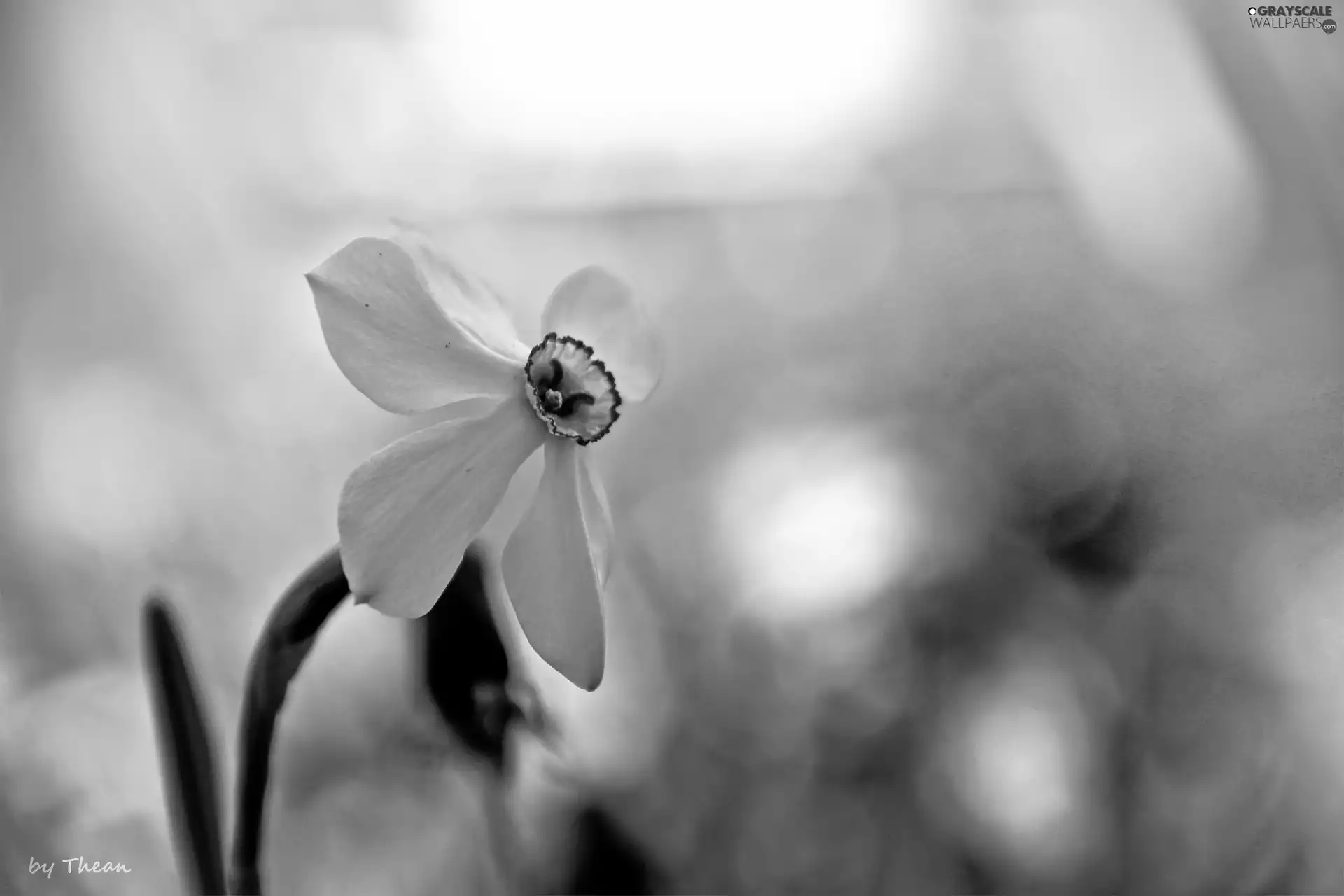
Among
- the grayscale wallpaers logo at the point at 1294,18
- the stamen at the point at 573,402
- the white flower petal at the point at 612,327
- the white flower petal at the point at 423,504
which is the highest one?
the grayscale wallpaers logo at the point at 1294,18

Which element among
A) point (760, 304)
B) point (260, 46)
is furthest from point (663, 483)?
point (260, 46)

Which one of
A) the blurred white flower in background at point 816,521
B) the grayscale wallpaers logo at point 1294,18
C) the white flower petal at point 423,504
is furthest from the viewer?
the blurred white flower in background at point 816,521

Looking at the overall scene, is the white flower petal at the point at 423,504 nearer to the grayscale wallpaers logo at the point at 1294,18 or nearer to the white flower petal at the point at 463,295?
the white flower petal at the point at 463,295

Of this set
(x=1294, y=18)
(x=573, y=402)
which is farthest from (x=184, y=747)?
(x=1294, y=18)

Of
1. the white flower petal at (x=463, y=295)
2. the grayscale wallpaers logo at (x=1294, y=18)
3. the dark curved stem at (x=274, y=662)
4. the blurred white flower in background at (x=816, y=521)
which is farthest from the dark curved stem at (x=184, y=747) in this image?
the grayscale wallpaers logo at (x=1294, y=18)

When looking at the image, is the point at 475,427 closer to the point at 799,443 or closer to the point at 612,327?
the point at 612,327

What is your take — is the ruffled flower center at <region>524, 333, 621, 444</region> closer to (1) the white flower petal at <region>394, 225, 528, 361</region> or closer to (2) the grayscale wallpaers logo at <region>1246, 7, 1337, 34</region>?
(1) the white flower petal at <region>394, 225, 528, 361</region>
